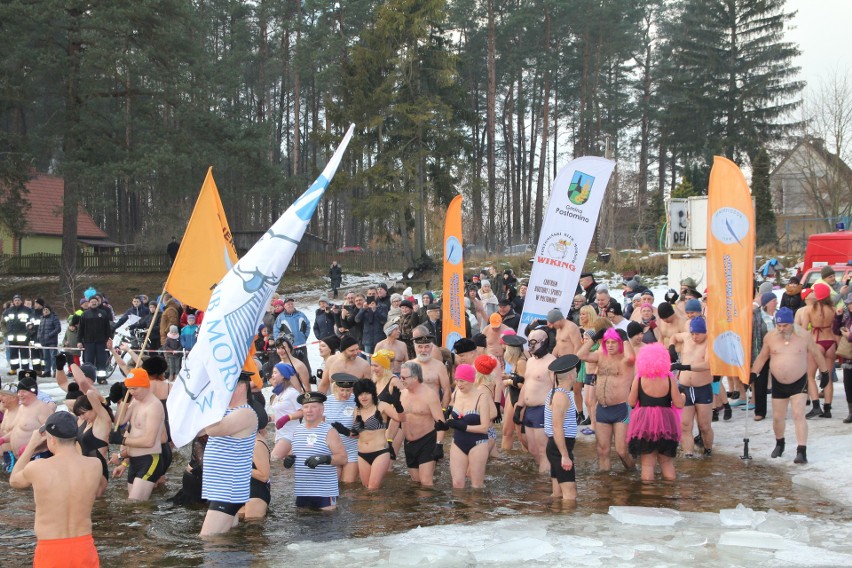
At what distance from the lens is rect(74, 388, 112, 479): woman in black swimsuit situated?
9234 millimetres

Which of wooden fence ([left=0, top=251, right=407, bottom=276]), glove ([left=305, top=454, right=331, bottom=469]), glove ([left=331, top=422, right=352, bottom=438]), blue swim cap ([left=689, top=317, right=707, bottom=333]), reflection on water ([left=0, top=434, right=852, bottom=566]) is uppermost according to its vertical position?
wooden fence ([left=0, top=251, right=407, bottom=276])

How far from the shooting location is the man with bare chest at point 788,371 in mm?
10000

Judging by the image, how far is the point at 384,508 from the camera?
29.1 ft

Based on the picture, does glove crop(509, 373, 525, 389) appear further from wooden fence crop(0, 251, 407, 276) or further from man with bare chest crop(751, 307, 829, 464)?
wooden fence crop(0, 251, 407, 276)

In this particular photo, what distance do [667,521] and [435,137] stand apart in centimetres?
2950

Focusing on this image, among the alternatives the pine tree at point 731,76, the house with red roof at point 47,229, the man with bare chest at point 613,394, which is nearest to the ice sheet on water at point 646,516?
the man with bare chest at point 613,394

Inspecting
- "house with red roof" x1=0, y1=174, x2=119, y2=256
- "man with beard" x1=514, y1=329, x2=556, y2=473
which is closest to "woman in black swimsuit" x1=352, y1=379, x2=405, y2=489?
"man with beard" x1=514, y1=329, x2=556, y2=473

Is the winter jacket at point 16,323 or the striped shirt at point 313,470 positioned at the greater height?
the winter jacket at point 16,323

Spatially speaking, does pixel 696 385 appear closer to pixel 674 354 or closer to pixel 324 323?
pixel 674 354

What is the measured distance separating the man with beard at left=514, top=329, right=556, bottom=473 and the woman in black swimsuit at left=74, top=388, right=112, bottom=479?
447cm

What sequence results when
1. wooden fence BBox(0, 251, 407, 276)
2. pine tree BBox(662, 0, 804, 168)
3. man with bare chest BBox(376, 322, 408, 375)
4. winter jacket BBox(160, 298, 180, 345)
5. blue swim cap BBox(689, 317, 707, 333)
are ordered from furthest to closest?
pine tree BBox(662, 0, 804, 168), wooden fence BBox(0, 251, 407, 276), winter jacket BBox(160, 298, 180, 345), man with bare chest BBox(376, 322, 408, 375), blue swim cap BBox(689, 317, 707, 333)

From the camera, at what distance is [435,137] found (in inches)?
1430

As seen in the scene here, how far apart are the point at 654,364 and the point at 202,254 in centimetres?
471

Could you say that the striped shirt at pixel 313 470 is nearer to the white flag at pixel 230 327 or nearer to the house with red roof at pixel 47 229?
the white flag at pixel 230 327
